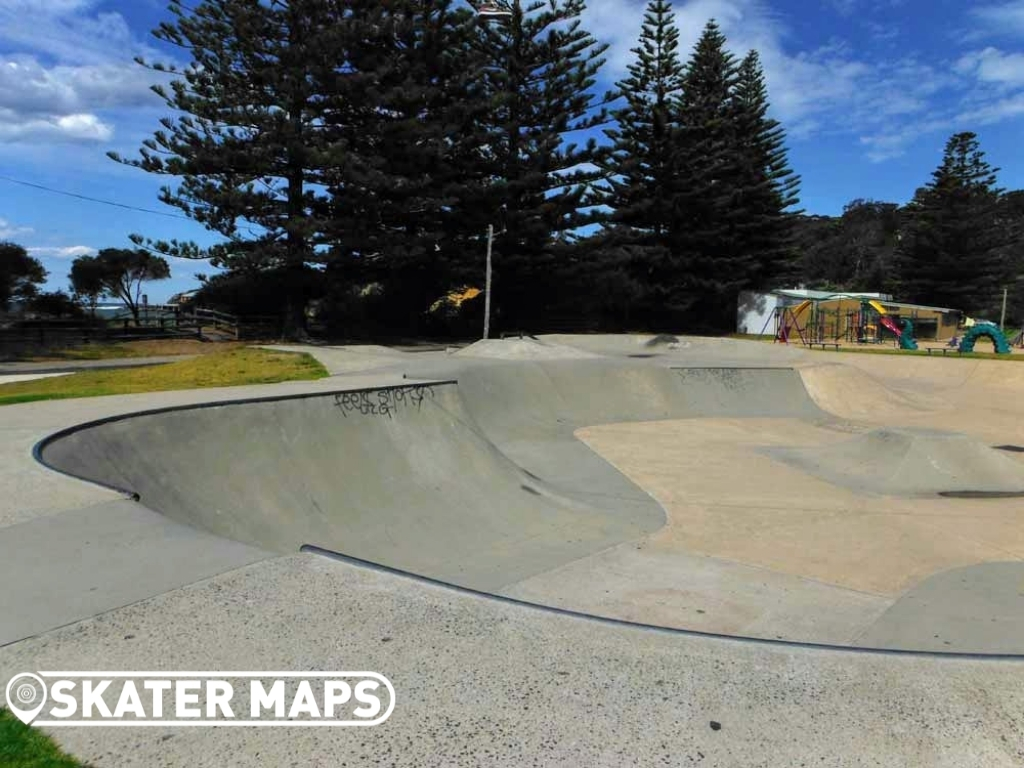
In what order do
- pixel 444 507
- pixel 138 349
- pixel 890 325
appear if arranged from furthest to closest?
pixel 890 325 < pixel 138 349 < pixel 444 507

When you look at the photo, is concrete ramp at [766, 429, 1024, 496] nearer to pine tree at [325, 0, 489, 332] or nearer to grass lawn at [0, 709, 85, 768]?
grass lawn at [0, 709, 85, 768]

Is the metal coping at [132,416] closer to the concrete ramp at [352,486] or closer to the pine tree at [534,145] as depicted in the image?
the concrete ramp at [352,486]

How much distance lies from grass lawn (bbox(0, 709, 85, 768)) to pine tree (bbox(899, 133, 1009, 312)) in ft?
186

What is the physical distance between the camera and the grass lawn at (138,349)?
2169 centimetres

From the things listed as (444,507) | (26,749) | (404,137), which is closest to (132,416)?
(444,507)

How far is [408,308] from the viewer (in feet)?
108

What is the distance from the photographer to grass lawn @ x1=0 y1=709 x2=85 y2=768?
76.5 inches

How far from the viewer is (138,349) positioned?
78.0 feet

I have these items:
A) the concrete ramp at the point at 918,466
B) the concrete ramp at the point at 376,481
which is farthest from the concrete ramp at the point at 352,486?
the concrete ramp at the point at 918,466

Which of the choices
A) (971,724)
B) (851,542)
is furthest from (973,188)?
(971,724)

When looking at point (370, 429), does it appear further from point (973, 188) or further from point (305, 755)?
point (973, 188)

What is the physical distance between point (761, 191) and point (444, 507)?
1468 inches

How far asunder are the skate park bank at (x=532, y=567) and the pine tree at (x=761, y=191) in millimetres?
26290

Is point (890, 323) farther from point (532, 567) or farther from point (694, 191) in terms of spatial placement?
point (532, 567)
